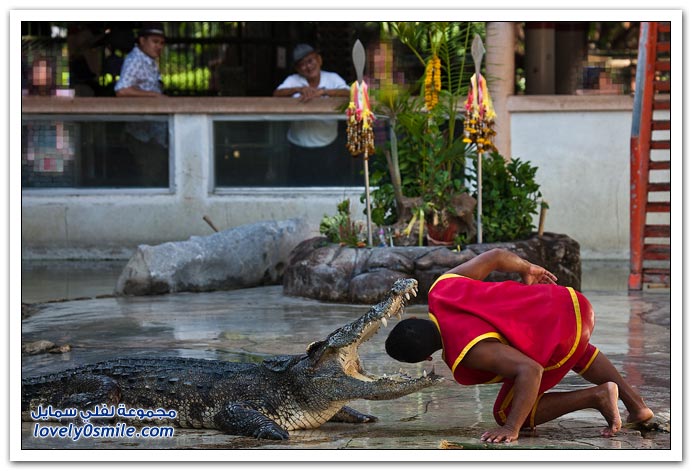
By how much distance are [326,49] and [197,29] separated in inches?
73.3

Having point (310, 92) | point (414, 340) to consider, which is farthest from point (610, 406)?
point (310, 92)

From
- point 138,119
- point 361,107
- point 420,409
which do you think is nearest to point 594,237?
point 361,107

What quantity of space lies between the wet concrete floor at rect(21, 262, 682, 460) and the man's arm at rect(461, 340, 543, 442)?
8 cm

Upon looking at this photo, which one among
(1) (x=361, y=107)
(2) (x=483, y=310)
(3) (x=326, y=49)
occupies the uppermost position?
(3) (x=326, y=49)

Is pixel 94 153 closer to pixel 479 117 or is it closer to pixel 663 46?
pixel 479 117

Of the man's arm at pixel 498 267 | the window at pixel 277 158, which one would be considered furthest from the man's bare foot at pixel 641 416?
the window at pixel 277 158

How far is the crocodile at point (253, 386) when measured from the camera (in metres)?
4.91

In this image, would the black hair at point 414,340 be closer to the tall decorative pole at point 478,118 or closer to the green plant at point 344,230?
the tall decorative pole at point 478,118

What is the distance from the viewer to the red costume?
4.67 meters

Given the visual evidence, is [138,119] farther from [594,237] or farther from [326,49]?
[594,237]

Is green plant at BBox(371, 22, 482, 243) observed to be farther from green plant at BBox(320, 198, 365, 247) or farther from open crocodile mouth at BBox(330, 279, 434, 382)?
open crocodile mouth at BBox(330, 279, 434, 382)

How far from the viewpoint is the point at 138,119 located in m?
12.8

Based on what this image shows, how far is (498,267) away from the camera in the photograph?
16.9 ft

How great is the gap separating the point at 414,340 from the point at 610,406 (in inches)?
36.5
